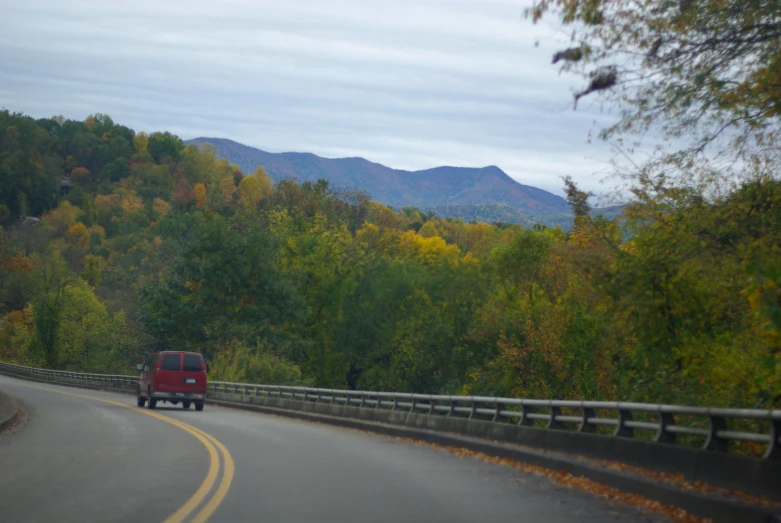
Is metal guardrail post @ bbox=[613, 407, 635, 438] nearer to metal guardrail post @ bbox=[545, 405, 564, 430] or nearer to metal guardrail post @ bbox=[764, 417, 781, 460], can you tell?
metal guardrail post @ bbox=[545, 405, 564, 430]

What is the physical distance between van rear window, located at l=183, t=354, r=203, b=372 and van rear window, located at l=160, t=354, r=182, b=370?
24 cm

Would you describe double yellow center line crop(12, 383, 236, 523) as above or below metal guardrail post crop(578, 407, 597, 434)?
below

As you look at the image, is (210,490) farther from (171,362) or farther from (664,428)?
(171,362)

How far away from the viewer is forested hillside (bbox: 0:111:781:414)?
17.2 metres

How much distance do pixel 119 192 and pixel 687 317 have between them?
186622 mm

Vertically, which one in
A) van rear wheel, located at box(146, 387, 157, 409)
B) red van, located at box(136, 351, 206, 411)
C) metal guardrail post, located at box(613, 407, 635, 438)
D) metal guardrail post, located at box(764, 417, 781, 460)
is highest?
metal guardrail post, located at box(764, 417, 781, 460)

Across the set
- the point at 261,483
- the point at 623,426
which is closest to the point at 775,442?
the point at 623,426

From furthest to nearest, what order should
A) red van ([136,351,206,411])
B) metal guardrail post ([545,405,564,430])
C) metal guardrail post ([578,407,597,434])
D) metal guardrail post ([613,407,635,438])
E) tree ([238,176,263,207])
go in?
1. tree ([238,176,263,207])
2. red van ([136,351,206,411])
3. metal guardrail post ([545,405,564,430])
4. metal guardrail post ([578,407,597,434])
5. metal guardrail post ([613,407,635,438])

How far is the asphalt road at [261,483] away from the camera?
416 inches

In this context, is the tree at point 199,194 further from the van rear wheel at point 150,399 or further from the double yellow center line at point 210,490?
the double yellow center line at point 210,490

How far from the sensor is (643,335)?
2491 centimetres

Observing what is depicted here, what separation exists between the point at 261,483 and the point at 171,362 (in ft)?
76.4

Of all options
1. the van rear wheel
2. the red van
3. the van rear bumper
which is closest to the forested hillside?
the red van

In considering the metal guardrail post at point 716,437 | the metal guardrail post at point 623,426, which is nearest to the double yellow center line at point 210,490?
the metal guardrail post at point 623,426
